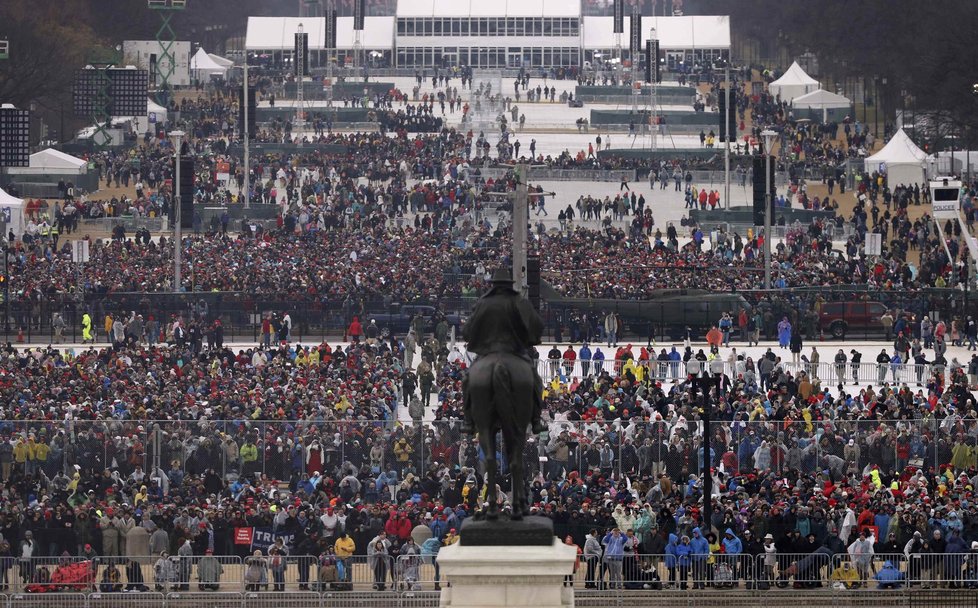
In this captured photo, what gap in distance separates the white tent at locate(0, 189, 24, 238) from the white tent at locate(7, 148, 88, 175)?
55.4ft

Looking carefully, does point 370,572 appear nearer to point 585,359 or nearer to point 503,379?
point 503,379

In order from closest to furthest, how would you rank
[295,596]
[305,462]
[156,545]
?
[295,596] < [156,545] < [305,462]

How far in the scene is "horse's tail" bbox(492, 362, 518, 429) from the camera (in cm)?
3061

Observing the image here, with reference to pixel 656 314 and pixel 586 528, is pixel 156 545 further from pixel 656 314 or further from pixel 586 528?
pixel 656 314

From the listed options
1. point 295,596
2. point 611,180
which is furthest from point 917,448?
point 611,180

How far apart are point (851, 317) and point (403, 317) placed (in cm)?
1289

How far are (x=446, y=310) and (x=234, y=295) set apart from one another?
6.38 metres

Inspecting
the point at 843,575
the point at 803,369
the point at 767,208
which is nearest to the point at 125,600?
the point at 843,575

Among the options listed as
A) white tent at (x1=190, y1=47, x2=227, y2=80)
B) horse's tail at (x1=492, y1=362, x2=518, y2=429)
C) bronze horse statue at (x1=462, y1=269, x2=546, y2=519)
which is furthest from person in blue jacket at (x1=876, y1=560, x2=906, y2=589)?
white tent at (x1=190, y1=47, x2=227, y2=80)

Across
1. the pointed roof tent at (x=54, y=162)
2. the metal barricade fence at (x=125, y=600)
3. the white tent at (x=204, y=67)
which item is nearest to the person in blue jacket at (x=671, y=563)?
the metal barricade fence at (x=125, y=600)

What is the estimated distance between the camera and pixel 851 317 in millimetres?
81312

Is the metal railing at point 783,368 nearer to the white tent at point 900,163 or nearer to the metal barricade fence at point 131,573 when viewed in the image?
the metal barricade fence at point 131,573

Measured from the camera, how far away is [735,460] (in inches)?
2119

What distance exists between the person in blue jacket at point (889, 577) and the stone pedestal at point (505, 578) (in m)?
14.8
